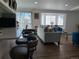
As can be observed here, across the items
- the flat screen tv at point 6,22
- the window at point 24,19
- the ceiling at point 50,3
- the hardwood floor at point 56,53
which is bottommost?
the hardwood floor at point 56,53

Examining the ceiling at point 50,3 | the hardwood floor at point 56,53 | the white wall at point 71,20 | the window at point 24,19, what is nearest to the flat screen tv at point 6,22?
the hardwood floor at point 56,53

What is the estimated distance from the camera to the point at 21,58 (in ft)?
6.73

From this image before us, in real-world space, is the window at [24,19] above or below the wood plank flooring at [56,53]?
above

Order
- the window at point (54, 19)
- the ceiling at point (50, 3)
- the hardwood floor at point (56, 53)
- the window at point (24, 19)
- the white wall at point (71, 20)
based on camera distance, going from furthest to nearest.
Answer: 1. the window at point (54, 19)
2. the white wall at point (71, 20)
3. the window at point (24, 19)
4. the ceiling at point (50, 3)
5. the hardwood floor at point (56, 53)

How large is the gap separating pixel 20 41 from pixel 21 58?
3.44 feet

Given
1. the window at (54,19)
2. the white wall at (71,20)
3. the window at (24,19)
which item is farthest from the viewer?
the window at (54,19)

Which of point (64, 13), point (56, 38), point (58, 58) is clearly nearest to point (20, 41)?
point (58, 58)

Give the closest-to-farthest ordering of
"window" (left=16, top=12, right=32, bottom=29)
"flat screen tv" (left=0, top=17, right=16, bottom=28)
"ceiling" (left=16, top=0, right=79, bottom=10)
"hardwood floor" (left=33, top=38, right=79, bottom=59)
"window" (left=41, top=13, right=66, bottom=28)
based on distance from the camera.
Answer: "flat screen tv" (left=0, top=17, right=16, bottom=28), "hardwood floor" (left=33, top=38, right=79, bottom=59), "ceiling" (left=16, top=0, right=79, bottom=10), "window" (left=16, top=12, right=32, bottom=29), "window" (left=41, top=13, right=66, bottom=28)

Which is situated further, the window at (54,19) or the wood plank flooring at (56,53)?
the window at (54,19)

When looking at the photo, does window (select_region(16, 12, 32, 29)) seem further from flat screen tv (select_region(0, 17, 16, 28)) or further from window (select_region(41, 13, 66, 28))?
flat screen tv (select_region(0, 17, 16, 28))

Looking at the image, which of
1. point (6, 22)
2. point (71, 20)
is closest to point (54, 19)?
point (71, 20)

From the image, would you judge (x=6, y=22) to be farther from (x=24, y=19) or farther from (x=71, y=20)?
(x=71, y=20)

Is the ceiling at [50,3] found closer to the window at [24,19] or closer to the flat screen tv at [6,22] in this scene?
the window at [24,19]

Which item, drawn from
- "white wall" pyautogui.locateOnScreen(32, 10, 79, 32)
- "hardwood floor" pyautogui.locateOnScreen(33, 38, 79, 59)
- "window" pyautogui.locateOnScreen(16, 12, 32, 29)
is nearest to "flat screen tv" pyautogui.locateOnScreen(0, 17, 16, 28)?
"hardwood floor" pyautogui.locateOnScreen(33, 38, 79, 59)
